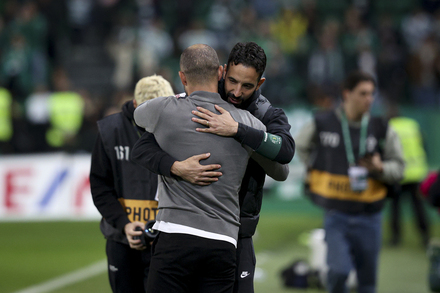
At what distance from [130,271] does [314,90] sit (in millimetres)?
10636

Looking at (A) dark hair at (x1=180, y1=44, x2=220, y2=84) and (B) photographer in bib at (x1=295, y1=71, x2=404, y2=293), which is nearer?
(A) dark hair at (x1=180, y1=44, x2=220, y2=84)

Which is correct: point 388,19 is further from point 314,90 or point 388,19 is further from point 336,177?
point 336,177

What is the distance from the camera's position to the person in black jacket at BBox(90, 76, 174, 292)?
409 cm

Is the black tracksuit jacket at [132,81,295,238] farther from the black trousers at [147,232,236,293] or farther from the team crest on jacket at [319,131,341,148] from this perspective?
the team crest on jacket at [319,131,341,148]

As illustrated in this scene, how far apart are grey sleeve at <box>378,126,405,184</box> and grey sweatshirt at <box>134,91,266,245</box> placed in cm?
247

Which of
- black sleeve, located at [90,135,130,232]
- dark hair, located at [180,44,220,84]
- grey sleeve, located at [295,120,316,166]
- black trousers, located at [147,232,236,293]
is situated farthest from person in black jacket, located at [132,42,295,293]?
grey sleeve, located at [295,120,316,166]

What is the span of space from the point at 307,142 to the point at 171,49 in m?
11.7

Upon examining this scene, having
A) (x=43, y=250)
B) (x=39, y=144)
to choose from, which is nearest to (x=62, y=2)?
(x=39, y=144)

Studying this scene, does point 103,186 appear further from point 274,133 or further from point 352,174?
point 352,174

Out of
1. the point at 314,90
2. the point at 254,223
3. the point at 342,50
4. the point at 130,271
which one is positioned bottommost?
the point at 130,271

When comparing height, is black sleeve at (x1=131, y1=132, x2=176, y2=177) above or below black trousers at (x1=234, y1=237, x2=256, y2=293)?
above

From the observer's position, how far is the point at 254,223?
3.61m

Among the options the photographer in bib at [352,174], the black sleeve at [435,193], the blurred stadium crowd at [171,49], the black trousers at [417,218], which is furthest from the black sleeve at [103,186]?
the blurred stadium crowd at [171,49]

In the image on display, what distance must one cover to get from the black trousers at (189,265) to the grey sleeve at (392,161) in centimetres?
259
